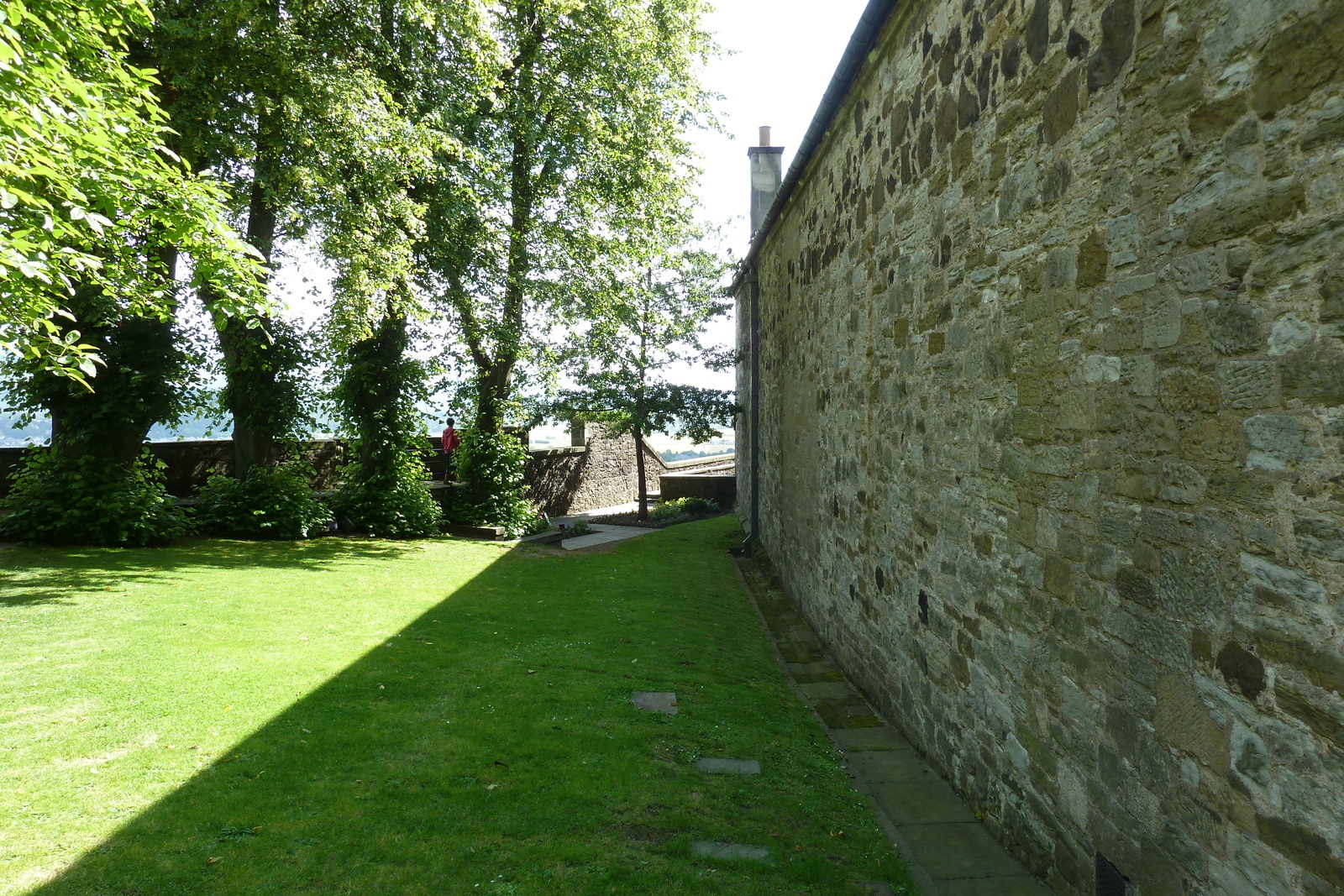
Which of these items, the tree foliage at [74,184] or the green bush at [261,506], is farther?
the green bush at [261,506]

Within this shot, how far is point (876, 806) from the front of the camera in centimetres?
428

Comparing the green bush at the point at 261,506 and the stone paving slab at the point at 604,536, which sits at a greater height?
the green bush at the point at 261,506

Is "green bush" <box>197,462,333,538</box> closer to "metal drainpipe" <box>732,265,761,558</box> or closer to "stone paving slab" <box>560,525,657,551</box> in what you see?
"stone paving slab" <box>560,525,657,551</box>

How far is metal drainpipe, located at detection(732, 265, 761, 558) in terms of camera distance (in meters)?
13.4

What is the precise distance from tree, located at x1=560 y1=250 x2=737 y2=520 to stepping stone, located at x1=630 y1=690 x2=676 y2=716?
472 inches

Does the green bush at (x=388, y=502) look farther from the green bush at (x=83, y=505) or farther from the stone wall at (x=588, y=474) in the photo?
the stone wall at (x=588, y=474)

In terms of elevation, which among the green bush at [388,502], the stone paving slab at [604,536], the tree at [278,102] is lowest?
the stone paving slab at [604,536]

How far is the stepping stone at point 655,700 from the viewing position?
5.27 m

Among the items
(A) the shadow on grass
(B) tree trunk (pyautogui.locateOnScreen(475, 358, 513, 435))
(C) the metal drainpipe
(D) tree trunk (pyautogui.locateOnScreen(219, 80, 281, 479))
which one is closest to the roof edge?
(C) the metal drainpipe

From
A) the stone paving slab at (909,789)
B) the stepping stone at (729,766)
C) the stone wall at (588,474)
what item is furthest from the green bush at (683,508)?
the stepping stone at (729,766)

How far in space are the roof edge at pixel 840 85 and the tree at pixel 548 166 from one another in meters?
5.86

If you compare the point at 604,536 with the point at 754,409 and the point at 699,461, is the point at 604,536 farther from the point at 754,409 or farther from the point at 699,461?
the point at 699,461

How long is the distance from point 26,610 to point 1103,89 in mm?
8609

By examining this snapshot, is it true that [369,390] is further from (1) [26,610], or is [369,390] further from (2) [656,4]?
(2) [656,4]
